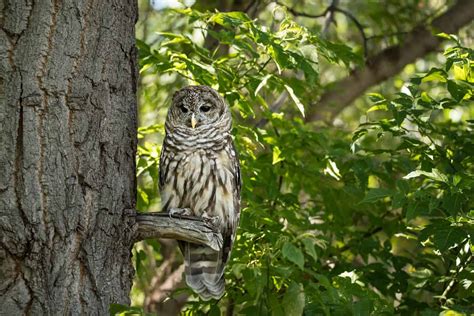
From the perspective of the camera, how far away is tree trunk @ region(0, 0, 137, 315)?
272 centimetres

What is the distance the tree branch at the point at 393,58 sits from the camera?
6266 mm

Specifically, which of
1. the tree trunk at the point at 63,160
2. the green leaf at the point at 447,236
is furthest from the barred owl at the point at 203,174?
the green leaf at the point at 447,236

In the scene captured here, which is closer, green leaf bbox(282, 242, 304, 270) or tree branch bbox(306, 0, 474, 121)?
green leaf bbox(282, 242, 304, 270)

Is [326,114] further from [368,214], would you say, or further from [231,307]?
[231,307]

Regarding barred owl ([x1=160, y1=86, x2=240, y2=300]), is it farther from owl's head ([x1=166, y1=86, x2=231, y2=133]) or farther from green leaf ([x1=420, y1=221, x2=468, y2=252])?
green leaf ([x1=420, y1=221, x2=468, y2=252])

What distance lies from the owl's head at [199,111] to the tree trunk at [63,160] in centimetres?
93

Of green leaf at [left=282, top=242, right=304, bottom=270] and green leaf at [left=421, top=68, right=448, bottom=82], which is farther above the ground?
green leaf at [left=421, top=68, right=448, bottom=82]

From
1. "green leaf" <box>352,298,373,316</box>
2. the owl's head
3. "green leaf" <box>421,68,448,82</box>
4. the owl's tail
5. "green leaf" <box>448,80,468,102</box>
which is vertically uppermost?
"green leaf" <box>421,68,448,82</box>

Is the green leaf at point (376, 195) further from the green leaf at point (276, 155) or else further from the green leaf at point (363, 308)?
the green leaf at point (276, 155)

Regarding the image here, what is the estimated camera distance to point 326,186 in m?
4.36

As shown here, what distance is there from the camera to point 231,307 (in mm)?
4254

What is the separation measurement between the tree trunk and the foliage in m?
0.66

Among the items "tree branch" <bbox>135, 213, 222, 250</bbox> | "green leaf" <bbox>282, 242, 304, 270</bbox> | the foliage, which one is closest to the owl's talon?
the foliage

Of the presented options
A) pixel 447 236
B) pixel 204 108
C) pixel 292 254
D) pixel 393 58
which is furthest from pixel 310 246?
pixel 393 58
